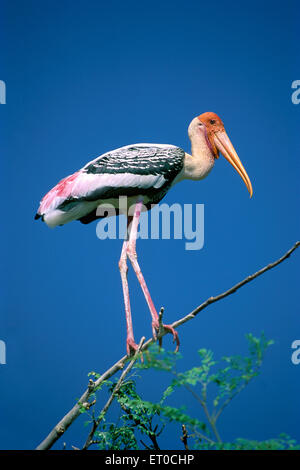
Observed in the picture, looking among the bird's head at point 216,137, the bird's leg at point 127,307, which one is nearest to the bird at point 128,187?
the bird's leg at point 127,307

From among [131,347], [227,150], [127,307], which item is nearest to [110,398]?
[131,347]

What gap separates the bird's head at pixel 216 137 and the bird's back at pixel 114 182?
24 centimetres

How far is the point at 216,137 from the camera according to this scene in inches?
124

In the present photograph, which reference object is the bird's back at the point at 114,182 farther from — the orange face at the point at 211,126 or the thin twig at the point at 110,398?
the thin twig at the point at 110,398

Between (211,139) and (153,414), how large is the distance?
1406mm

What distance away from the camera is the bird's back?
9.32 ft

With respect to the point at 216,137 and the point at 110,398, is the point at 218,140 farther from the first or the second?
the point at 110,398

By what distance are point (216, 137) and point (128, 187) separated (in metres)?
0.61

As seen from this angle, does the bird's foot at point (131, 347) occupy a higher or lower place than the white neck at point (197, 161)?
lower

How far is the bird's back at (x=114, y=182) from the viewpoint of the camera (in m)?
2.84
